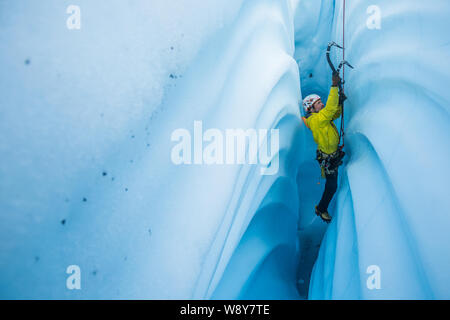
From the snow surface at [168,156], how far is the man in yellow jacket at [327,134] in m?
0.16

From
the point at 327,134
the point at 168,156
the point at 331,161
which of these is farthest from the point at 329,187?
the point at 168,156

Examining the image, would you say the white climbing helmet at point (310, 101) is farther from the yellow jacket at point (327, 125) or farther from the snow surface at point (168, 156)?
the snow surface at point (168, 156)

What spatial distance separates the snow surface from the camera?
0.54 meters

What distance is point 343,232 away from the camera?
3.66 ft

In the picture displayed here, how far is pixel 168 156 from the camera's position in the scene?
748 mm

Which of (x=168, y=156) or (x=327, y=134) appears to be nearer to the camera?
(x=168, y=156)

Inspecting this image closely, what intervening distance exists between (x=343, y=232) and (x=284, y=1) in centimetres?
152

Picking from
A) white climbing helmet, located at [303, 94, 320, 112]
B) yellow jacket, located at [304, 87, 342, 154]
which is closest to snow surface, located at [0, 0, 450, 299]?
yellow jacket, located at [304, 87, 342, 154]

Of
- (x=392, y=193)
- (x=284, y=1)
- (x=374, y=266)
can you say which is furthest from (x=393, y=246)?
(x=284, y=1)

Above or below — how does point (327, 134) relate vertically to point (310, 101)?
below

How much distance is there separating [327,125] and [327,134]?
48mm

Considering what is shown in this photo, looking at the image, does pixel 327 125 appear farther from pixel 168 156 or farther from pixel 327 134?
pixel 168 156

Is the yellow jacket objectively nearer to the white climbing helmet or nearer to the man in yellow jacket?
the man in yellow jacket
